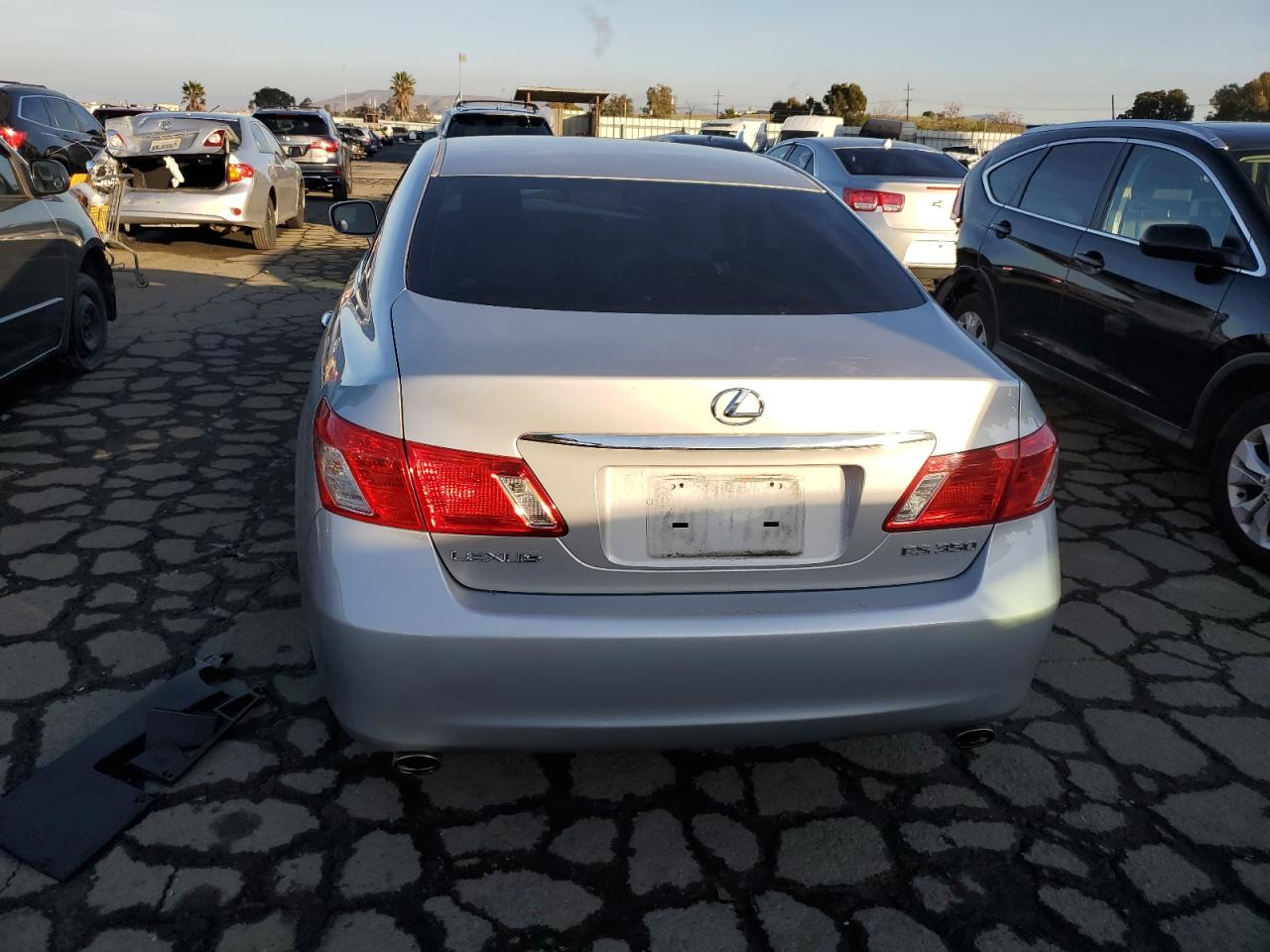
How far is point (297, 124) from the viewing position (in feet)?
55.3

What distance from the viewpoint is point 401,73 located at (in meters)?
110

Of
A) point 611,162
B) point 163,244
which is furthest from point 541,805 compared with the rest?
point 163,244

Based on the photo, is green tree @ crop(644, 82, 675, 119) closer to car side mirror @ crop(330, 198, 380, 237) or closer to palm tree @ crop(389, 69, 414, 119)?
palm tree @ crop(389, 69, 414, 119)

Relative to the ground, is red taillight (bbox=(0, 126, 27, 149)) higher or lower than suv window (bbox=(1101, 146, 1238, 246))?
higher

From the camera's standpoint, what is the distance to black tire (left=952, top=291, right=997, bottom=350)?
19.0 feet

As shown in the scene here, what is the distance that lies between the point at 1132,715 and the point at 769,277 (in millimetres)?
1714

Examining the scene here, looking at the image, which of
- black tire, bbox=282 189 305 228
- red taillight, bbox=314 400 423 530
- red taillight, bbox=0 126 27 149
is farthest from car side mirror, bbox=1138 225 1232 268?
red taillight, bbox=0 126 27 149

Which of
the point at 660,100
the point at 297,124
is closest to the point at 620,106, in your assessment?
the point at 660,100

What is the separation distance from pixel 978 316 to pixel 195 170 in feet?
31.1

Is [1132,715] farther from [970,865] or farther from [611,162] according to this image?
[611,162]

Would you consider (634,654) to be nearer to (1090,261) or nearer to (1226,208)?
(1226,208)

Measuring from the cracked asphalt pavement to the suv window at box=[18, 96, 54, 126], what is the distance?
37.3 feet

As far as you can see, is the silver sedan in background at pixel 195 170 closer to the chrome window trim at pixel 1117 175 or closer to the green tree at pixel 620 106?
the chrome window trim at pixel 1117 175

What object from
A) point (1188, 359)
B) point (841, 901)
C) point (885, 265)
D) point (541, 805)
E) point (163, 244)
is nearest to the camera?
point (841, 901)
